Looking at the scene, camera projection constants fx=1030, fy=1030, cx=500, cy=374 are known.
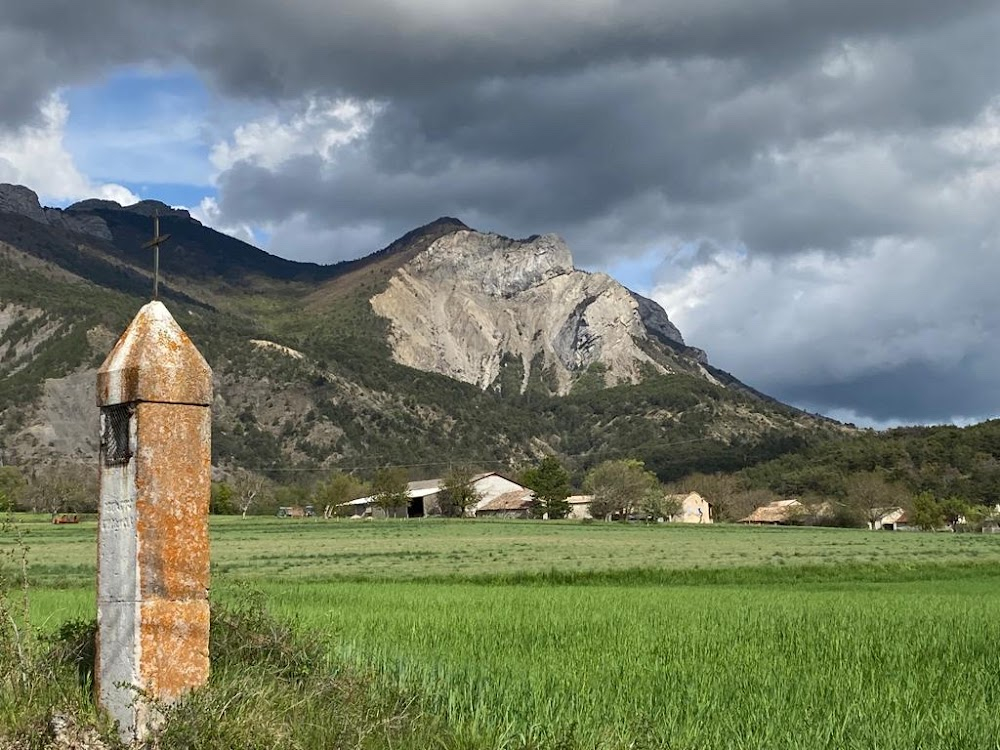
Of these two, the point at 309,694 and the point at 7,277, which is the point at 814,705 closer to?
the point at 309,694

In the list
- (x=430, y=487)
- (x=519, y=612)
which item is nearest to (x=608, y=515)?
(x=430, y=487)

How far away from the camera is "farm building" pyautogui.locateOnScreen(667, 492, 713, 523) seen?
475 feet

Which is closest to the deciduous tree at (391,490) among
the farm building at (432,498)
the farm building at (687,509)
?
the farm building at (432,498)

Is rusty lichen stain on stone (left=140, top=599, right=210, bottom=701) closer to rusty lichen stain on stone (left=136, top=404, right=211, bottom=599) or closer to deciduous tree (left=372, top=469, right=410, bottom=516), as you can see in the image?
rusty lichen stain on stone (left=136, top=404, right=211, bottom=599)

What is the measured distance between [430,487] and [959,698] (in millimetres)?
146928

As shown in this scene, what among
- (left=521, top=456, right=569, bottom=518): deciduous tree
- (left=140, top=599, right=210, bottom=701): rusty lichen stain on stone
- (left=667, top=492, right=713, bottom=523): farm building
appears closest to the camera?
(left=140, top=599, right=210, bottom=701): rusty lichen stain on stone

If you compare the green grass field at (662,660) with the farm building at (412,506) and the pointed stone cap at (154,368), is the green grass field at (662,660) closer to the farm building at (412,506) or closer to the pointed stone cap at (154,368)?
the pointed stone cap at (154,368)

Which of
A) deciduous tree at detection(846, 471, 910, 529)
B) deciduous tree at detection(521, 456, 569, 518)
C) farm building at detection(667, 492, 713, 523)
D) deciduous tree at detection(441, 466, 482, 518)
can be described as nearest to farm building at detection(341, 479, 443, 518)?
deciduous tree at detection(441, 466, 482, 518)

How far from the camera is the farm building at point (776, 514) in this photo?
137 metres

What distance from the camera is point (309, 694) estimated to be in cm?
811

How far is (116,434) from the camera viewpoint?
8734 mm

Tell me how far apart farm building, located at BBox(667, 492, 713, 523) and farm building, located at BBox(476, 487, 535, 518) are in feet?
69.0

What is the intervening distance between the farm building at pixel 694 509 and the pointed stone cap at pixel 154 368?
451 feet

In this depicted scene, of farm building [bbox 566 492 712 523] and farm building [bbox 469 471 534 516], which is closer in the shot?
farm building [bbox 566 492 712 523]
